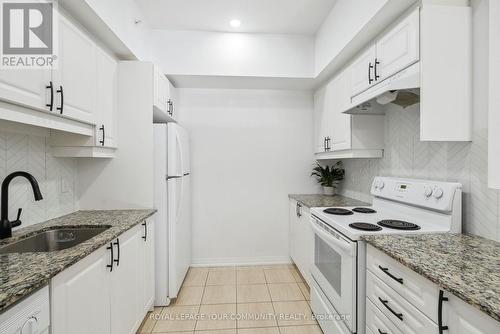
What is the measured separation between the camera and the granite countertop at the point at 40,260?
0.84 metres

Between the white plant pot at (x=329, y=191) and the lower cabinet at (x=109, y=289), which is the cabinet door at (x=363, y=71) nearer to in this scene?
the white plant pot at (x=329, y=191)

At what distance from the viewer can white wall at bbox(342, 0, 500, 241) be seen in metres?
1.37

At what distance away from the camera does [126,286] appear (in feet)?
5.65

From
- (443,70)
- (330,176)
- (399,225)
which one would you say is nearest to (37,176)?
(399,225)

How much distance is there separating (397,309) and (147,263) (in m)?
1.82

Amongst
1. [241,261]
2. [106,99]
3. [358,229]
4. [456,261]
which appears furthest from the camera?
[241,261]

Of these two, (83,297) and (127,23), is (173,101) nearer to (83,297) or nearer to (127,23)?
(127,23)

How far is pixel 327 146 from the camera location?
284 centimetres

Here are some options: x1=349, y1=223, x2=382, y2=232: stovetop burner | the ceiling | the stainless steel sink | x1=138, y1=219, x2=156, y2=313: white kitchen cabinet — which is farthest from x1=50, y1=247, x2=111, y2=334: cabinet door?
the ceiling

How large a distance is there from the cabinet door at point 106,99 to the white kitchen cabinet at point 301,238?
6.36 feet

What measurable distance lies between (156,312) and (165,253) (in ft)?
1.71

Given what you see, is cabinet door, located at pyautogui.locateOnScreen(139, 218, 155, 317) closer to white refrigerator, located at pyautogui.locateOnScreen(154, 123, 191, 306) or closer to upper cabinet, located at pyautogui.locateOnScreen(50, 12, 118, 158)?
white refrigerator, located at pyautogui.locateOnScreen(154, 123, 191, 306)

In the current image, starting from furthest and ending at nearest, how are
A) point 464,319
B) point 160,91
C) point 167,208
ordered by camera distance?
point 160,91
point 167,208
point 464,319

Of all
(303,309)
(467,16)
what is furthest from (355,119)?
(303,309)
